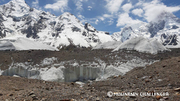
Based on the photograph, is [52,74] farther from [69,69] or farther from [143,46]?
[143,46]

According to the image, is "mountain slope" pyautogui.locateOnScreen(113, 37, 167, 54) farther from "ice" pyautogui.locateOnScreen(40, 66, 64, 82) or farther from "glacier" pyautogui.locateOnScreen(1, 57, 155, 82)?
"ice" pyautogui.locateOnScreen(40, 66, 64, 82)

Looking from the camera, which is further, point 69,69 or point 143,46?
point 143,46

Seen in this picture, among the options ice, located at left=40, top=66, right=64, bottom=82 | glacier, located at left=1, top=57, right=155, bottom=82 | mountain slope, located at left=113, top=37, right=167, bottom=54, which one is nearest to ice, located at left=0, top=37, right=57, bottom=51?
glacier, located at left=1, top=57, right=155, bottom=82

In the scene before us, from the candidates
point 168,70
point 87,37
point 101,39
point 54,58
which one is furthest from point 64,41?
point 168,70

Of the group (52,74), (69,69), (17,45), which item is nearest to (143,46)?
(69,69)

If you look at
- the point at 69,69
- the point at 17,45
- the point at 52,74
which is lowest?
the point at 52,74

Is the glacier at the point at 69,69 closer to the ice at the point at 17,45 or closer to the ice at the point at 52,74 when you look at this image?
the ice at the point at 52,74

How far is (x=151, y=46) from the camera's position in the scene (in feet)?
98.2

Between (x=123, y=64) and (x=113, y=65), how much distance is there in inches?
64.5

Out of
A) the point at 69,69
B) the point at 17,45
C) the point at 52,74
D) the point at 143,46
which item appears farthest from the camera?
the point at 17,45

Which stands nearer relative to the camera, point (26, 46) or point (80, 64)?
point (80, 64)

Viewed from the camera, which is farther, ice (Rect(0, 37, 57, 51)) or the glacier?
ice (Rect(0, 37, 57, 51))

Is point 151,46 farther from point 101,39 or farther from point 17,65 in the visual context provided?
point 101,39

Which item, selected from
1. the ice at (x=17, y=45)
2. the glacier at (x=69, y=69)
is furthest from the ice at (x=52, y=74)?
the ice at (x=17, y=45)
